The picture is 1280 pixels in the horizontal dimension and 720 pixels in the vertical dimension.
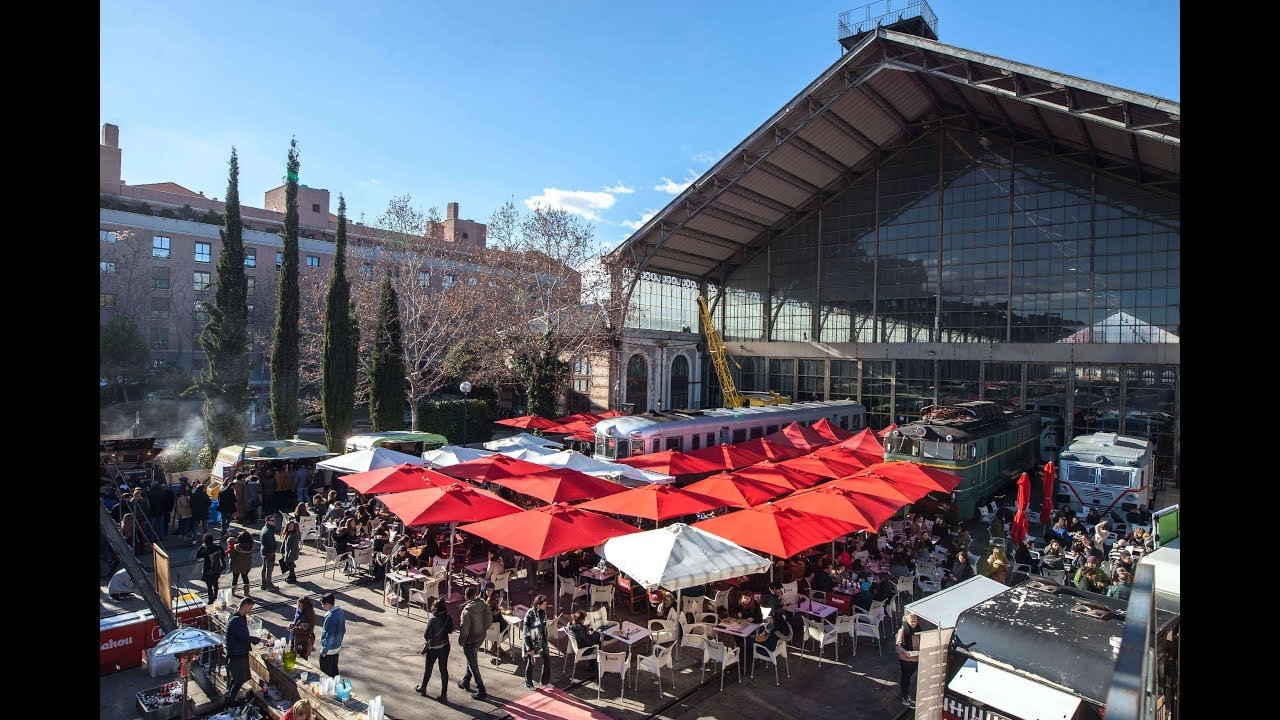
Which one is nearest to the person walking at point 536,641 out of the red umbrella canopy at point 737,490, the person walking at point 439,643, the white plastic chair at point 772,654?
the person walking at point 439,643

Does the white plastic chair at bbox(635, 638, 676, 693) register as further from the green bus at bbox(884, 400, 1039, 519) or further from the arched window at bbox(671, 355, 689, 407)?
the arched window at bbox(671, 355, 689, 407)

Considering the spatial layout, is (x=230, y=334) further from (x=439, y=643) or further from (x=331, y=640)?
(x=439, y=643)

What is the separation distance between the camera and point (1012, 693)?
6.23 m

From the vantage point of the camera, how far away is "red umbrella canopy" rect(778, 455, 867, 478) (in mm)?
17359

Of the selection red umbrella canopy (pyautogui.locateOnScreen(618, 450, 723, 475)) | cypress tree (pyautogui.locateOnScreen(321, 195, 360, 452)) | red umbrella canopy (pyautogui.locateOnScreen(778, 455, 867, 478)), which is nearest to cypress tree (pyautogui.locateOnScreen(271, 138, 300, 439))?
cypress tree (pyautogui.locateOnScreen(321, 195, 360, 452))

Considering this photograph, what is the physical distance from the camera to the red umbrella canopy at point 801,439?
2325 cm

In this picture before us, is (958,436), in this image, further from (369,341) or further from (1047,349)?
(369,341)

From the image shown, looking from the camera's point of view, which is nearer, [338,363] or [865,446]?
[865,446]

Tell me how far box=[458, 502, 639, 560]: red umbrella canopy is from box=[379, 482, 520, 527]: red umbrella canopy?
0.51m

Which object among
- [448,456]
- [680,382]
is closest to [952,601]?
[448,456]

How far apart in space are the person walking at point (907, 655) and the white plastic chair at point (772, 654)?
157 centimetres

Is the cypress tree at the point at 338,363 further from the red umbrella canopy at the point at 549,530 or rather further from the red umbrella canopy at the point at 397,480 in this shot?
the red umbrella canopy at the point at 549,530

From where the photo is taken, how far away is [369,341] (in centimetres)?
3222

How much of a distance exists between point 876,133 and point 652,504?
28.2 metres
